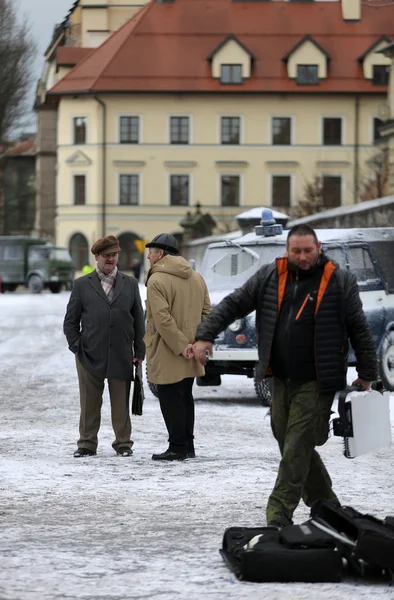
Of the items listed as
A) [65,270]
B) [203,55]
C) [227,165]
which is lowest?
[65,270]

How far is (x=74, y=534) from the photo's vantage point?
821 centimetres

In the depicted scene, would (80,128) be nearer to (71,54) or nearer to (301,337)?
(71,54)

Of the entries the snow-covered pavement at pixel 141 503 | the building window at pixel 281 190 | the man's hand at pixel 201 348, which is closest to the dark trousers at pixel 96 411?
the snow-covered pavement at pixel 141 503

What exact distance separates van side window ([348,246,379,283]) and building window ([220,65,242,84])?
69.5 meters

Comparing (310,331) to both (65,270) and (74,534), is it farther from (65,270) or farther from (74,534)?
(65,270)

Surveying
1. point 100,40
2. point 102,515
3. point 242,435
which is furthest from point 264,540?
point 100,40

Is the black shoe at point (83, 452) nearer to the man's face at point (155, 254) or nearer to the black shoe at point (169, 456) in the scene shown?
the black shoe at point (169, 456)

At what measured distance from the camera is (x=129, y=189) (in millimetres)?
87375

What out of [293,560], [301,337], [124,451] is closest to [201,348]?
[301,337]

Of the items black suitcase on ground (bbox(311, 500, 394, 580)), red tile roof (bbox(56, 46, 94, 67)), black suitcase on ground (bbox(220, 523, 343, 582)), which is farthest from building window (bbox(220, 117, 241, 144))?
black suitcase on ground (bbox(220, 523, 343, 582))

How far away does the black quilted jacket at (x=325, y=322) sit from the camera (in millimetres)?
7816

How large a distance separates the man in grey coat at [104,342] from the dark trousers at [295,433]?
163 inches

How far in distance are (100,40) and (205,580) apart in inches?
3602

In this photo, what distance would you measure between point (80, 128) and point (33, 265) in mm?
18895
